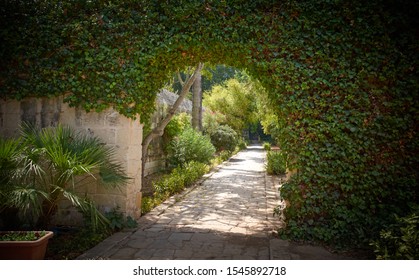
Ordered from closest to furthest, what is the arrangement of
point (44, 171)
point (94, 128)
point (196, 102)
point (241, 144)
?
point (44, 171)
point (94, 128)
point (196, 102)
point (241, 144)

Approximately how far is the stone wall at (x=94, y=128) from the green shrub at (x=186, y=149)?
5800mm

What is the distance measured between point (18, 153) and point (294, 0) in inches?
174

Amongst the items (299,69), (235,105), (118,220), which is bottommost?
(118,220)

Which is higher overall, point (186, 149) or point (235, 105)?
point (235, 105)

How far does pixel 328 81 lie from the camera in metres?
4.63

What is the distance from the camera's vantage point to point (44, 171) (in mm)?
4008

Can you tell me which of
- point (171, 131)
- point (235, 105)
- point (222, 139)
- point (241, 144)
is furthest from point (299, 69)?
point (241, 144)

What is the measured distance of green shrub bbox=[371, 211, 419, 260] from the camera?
3.20 metres

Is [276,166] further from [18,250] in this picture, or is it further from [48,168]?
[18,250]

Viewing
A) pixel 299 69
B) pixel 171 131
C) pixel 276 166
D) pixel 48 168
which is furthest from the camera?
pixel 171 131

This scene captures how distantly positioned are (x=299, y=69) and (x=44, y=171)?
3.81m

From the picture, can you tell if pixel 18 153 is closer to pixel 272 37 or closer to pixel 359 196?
pixel 272 37

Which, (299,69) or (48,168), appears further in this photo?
(299,69)

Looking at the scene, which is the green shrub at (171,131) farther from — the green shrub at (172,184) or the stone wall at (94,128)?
the stone wall at (94,128)
